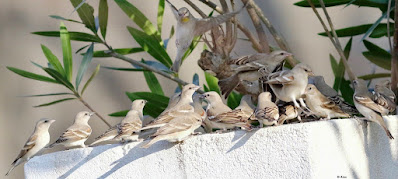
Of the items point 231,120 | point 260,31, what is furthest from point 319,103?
point 260,31

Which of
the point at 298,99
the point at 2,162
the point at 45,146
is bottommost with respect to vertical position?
the point at 2,162

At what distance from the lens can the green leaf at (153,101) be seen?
495cm

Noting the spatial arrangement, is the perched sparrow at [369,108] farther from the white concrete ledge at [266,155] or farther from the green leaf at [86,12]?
the green leaf at [86,12]

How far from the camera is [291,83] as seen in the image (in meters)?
3.74

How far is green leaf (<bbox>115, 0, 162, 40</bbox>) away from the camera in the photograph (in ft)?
16.2

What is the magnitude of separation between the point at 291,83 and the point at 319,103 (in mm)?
168

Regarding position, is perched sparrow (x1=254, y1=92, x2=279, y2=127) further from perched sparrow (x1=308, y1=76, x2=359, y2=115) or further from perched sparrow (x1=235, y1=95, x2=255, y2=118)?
perched sparrow (x1=308, y1=76, x2=359, y2=115)

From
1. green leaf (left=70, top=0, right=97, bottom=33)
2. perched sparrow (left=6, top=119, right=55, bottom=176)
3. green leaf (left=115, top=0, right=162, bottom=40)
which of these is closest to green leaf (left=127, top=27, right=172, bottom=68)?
green leaf (left=115, top=0, right=162, bottom=40)

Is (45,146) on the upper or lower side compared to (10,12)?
lower

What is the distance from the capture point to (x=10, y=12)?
6090 mm

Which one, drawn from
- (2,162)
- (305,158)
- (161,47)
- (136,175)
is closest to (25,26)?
(2,162)

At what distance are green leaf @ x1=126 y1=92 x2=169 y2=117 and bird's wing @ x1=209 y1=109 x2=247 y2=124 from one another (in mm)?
1162

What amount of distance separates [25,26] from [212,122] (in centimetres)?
258

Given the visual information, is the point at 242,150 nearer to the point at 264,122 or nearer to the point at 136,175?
the point at 264,122
